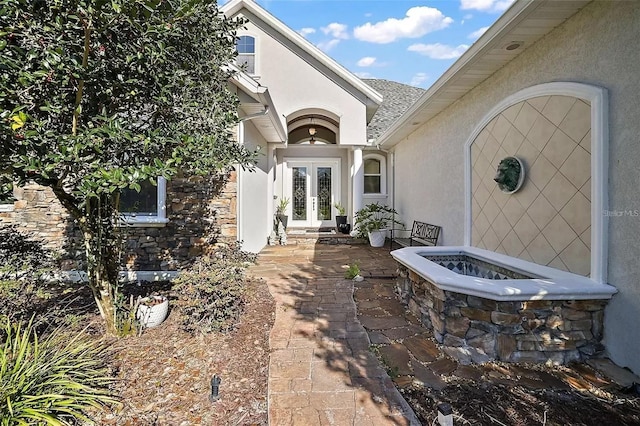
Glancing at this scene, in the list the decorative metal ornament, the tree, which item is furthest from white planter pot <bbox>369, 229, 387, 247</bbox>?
the tree

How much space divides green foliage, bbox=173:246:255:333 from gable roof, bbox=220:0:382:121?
29.4ft

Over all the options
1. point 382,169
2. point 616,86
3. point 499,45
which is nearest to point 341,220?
point 382,169

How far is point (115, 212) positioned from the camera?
362 centimetres

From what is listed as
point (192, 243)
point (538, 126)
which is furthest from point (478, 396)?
point (192, 243)

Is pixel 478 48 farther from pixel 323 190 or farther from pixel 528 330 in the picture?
pixel 323 190

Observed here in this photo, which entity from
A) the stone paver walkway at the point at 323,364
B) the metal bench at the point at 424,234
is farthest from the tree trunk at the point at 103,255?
the metal bench at the point at 424,234

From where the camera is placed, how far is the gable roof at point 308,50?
1083cm

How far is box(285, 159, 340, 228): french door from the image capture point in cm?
1210

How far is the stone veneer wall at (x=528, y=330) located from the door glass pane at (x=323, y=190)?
30.4 ft

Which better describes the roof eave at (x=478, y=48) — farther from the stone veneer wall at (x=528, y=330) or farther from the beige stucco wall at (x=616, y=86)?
the stone veneer wall at (x=528, y=330)

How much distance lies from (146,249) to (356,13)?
27.2ft

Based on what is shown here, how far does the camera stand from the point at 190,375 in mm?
2918

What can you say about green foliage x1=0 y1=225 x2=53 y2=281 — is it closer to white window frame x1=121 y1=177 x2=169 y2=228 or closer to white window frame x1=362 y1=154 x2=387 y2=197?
white window frame x1=121 y1=177 x2=169 y2=228

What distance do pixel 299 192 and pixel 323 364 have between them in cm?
945
